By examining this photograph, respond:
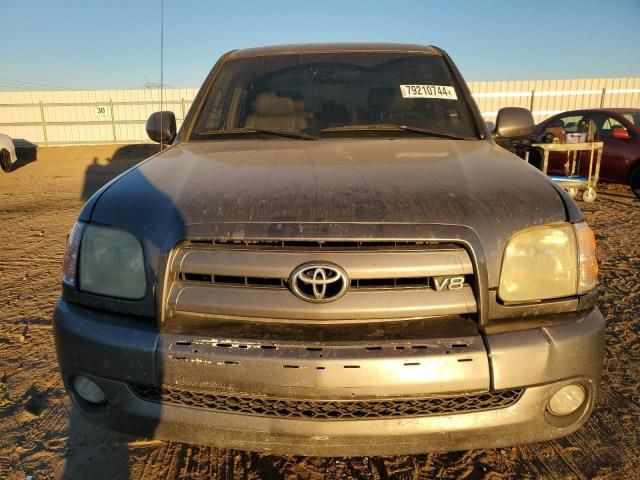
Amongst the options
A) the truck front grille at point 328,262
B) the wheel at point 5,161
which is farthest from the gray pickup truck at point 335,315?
the wheel at point 5,161

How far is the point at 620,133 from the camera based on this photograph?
880 cm

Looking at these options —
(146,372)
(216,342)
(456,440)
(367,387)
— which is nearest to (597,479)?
(456,440)

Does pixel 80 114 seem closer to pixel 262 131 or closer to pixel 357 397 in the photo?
pixel 262 131

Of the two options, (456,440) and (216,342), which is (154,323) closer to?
(216,342)

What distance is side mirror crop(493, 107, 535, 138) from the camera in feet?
9.73

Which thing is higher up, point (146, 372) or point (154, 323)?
point (154, 323)

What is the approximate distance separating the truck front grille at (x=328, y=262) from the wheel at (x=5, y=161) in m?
15.8

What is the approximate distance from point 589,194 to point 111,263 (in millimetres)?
8105

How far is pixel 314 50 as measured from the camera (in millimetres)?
3174

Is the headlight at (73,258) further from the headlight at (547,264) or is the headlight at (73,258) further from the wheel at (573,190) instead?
the wheel at (573,190)

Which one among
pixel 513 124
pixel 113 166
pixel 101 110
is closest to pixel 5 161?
pixel 113 166

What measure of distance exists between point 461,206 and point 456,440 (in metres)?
0.78

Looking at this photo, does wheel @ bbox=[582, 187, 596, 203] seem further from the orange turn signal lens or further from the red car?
the orange turn signal lens

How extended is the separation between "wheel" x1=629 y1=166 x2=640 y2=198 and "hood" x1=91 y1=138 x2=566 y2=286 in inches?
312
